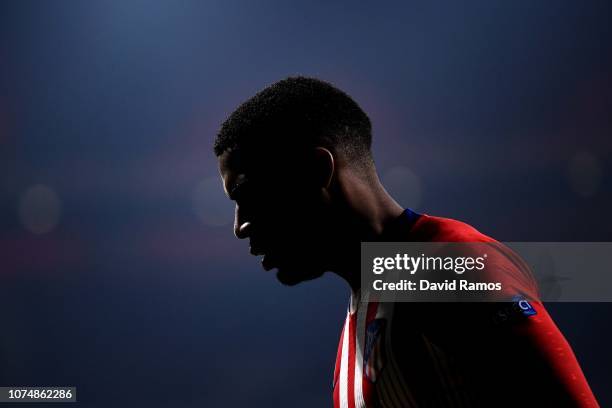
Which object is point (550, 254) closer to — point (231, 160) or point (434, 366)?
point (434, 366)

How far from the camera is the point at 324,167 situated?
69 centimetres

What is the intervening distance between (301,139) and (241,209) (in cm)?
14

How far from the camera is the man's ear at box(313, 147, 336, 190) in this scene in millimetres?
688

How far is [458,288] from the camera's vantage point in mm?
537

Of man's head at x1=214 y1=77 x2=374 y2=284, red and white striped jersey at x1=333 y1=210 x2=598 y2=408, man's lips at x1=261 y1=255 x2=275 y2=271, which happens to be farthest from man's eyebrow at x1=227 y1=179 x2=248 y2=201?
red and white striped jersey at x1=333 y1=210 x2=598 y2=408

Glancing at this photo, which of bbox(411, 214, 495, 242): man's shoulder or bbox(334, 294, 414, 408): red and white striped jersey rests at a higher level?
bbox(411, 214, 495, 242): man's shoulder

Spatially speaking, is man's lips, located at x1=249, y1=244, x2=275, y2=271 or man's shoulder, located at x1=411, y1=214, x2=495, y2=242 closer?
man's shoulder, located at x1=411, y1=214, x2=495, y2=242

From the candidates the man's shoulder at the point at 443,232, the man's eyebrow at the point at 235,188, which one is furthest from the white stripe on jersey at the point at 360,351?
the man's eyebrow at the point at 235,188

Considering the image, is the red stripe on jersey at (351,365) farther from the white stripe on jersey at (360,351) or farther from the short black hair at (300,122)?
the short black hair at (300,122)

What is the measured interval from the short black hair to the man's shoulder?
145mm

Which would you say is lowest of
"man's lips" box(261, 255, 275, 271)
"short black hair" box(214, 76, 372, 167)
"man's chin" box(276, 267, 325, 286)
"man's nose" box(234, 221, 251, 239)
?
"man's chin" box(276, 267, 325, 286)

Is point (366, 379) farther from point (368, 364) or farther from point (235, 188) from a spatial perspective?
point (235, 188)

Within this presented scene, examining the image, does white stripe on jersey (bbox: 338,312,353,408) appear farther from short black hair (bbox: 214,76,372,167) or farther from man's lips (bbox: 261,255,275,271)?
short black hair (bbox: 214,76,372,167)

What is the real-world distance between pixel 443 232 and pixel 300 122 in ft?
0.89
